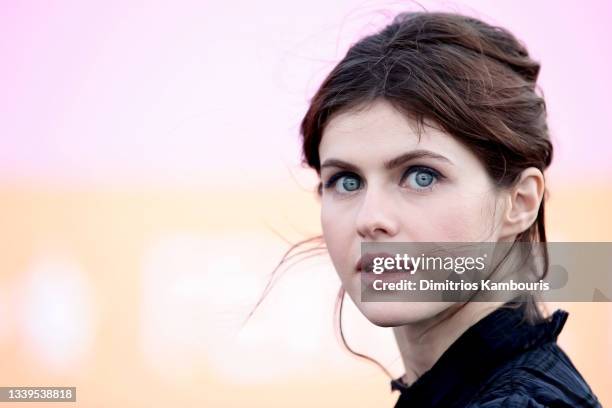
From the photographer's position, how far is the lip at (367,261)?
1593 millimetres

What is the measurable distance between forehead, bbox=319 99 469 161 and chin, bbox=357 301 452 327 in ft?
0.96

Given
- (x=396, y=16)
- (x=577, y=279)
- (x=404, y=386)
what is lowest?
(x=404, y=386)

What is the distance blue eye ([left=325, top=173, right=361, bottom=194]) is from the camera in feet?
5.58

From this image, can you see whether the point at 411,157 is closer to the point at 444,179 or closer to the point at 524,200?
the point at 444,179

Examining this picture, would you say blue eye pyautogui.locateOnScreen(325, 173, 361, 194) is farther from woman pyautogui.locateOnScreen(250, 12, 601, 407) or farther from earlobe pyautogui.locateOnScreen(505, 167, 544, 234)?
earlobe pyautogui.locateOnScreen(505, 167, 544, 234)

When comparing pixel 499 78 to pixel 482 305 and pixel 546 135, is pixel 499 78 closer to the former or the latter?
pixel 546 135

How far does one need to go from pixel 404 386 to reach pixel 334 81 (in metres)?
0.71

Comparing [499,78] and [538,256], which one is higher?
[499,78]

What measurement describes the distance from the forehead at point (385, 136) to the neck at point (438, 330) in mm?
326

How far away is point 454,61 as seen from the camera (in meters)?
1.70

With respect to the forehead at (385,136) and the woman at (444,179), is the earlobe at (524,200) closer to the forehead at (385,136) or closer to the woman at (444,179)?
the woman at (444,179)

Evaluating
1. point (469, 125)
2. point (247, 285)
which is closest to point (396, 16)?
point (469, 125)

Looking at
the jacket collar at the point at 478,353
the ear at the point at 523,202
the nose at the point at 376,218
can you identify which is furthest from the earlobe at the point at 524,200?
the nose at the point at 376,218

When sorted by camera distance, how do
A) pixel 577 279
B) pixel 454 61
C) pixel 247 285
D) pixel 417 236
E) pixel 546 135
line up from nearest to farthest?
pixel 417 236
pixel 454 61
pixel 546 135
pixel 577 279
pixel 247 285
